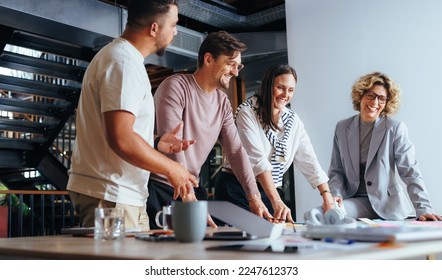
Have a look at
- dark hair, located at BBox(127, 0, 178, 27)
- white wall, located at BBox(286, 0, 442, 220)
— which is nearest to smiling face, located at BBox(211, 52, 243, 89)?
dark hair, located at BBox(127, 0, 178, 27)

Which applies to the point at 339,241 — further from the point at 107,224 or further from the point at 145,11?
the point at 145,11

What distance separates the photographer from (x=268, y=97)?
8.75 ft

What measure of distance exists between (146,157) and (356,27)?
3.18 meters

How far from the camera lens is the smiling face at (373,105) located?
286 centimetres

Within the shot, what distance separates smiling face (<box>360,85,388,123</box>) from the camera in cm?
286

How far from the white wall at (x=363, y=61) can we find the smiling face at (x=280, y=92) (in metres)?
1.44

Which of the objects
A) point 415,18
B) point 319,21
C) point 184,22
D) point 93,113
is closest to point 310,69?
point 319,21

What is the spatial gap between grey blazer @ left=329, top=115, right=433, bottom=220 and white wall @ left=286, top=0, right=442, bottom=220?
1003 mm

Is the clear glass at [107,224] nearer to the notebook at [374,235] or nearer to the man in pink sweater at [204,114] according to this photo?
the notebook at [374,235]

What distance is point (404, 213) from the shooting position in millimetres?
2703

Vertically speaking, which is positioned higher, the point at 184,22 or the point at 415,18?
the point at 184,22

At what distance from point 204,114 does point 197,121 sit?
51 millimetres
